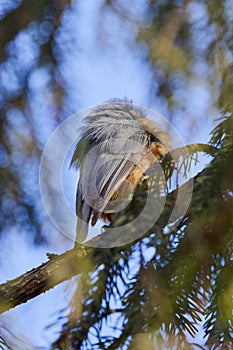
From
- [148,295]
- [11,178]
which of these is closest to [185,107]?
[148,295]

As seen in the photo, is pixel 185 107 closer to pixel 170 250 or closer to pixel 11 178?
pixel 170 250

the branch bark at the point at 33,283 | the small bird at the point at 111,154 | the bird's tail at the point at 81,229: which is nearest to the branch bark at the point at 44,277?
the branch bark at the point at 33,283

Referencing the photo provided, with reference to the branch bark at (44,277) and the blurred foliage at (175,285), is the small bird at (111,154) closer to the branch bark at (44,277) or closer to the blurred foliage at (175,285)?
the branch bark at (44,277)

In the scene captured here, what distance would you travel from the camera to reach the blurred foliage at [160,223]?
3.45 feet

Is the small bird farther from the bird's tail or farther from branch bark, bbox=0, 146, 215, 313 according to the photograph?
branch bark, bbox=0, 146, 215, 313

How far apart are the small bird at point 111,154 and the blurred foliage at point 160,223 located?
604 millimetres

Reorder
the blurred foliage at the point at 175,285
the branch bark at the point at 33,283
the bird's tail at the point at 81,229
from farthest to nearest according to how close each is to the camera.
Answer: the bird's tail at the point at 81,229 → the branch bark at the point at 33,283 → the blurred foliage at the point at 175,285

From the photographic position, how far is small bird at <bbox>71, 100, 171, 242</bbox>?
2.37m

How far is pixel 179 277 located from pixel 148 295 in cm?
6

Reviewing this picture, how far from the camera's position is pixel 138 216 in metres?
1.32

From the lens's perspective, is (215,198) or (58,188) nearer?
(215,198)

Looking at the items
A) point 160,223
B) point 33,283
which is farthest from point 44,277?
point 160,223

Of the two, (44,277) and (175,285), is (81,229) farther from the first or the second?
(175,285)

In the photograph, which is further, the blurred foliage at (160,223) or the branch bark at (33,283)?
the branch bark at (33,283)
